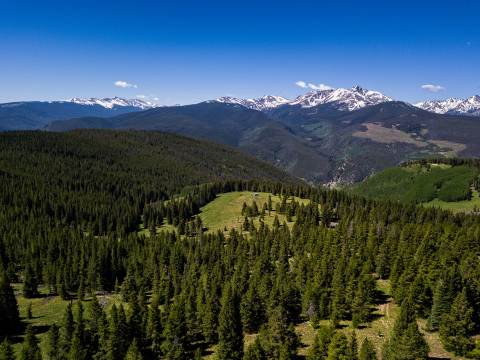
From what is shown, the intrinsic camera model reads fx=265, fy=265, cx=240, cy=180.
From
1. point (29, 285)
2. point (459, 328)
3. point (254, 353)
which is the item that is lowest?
point (29, 285)

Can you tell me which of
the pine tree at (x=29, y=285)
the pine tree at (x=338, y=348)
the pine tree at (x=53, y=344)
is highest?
the pine tree at (x=338, y=348)

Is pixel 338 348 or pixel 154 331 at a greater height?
pixel 338 348

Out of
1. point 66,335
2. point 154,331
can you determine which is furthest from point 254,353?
point 66,335

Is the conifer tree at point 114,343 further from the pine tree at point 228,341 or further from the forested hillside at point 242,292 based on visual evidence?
the pine tree at point 228,341

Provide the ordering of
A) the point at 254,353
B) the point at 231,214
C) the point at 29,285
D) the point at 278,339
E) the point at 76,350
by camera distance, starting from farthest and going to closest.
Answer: the point at 231,214 → the point at 29,285 → the point at 76,350 → the point at 278,339 → the point at 254,353

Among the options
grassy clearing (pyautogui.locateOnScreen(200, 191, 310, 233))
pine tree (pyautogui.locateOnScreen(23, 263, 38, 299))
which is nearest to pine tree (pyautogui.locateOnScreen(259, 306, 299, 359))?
pine tree (pyautogui.locateOnScreen(23, 263, 38, 299))

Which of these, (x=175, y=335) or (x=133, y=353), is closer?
(x=133, y=353)

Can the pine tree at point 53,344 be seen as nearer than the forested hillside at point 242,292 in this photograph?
No

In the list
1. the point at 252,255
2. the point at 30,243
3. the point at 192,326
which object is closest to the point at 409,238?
the point at 252,255

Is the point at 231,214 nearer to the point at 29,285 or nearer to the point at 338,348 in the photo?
the point at 29,285

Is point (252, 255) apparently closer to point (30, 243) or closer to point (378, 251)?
point (378, 251)

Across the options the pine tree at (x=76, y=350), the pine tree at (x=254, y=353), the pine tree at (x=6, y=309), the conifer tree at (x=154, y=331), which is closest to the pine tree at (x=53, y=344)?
→ the pine tree at (x=76, y=350)
